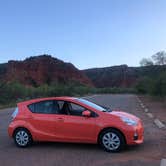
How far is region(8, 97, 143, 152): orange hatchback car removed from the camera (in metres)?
9.62

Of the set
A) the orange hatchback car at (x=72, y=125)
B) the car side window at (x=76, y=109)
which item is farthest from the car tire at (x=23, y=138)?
the car side window at (x=76, y=109)

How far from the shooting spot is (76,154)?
9344 millimetres

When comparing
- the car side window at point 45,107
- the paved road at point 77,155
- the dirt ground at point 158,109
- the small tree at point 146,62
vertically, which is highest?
the small tree at point 146,62

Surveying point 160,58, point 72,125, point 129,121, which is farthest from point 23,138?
point 160,58

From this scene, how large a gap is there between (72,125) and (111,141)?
3.76ft

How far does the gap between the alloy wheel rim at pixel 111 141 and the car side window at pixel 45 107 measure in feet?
5.43

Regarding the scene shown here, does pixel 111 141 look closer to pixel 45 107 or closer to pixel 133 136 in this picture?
pixel 133 136

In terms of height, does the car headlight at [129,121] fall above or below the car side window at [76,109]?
below

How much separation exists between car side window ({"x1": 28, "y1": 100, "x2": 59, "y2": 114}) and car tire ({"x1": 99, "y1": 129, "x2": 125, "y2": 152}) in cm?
163

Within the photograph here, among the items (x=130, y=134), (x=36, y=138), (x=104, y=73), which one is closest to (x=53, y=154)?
(x=36, y=138)

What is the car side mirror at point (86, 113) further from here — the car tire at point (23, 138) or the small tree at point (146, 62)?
the small tree at point (146, 62)

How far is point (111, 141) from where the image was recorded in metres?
9.61

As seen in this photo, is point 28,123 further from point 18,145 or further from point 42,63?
point 42,63

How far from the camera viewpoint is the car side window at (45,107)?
412 inches
